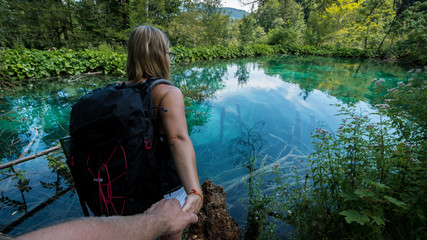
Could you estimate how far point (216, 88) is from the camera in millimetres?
8141

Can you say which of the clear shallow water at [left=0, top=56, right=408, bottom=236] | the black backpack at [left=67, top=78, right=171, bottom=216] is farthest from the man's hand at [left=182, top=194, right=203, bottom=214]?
the clear shallow water at [left=0, top=56, right=408, bottom=236]

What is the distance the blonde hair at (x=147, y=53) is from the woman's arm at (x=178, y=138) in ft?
0.68

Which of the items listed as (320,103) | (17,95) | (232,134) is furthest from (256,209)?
(17,95)

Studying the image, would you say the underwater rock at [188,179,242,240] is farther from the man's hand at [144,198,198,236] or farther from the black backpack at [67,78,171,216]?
the man's hand at [144,198,198,236]

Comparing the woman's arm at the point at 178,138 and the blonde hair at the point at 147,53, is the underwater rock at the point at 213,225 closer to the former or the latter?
the woman's arm at the point at 178,138

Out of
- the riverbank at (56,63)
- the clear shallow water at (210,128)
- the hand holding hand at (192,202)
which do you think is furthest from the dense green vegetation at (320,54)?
the hand holding hand at (192,202)

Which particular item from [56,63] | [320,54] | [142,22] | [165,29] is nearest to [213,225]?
[56,63]

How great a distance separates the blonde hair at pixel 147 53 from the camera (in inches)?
47.7

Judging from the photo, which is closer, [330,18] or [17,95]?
[17,95]

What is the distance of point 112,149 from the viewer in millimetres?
931

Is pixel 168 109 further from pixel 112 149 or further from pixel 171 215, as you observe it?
pixel 171 215

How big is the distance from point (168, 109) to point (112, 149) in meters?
0.34

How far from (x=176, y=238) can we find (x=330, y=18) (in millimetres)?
33104

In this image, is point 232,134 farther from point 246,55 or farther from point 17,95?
point 246,55
